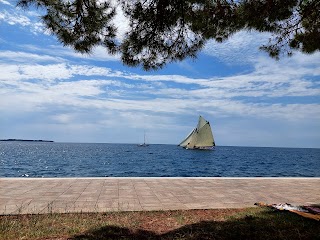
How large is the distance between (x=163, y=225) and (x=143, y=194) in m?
2.76

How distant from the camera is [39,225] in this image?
5.33 m

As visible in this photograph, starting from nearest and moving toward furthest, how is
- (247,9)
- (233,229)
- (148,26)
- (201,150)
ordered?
(233,229)
(247,9)
(148,26)
(201,150)

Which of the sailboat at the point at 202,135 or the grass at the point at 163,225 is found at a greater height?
the sailboat at the point at 202,135

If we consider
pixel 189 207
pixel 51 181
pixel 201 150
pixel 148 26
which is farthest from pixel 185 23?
pixel 201 150

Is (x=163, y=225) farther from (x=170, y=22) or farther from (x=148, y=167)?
(x=148, y=167)

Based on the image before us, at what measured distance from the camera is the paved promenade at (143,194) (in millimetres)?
6922

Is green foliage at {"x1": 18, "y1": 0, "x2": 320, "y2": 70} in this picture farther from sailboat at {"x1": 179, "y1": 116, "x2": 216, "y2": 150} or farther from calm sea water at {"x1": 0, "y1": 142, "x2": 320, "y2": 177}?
sailboat at {"x1": 179, "y1": 116, "x2": 216, "y2": 150}

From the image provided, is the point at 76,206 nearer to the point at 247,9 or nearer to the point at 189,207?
the point at 189,207

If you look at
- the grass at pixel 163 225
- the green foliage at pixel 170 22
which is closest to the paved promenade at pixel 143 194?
the grass at pixel 163 225

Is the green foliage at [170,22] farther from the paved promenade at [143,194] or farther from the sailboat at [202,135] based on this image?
the sailboat at [202,135]

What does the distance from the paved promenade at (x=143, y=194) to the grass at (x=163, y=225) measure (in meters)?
0.57

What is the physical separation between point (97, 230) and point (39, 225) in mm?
1035

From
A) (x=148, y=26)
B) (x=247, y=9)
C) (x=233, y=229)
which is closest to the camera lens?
Result: (x=233, y=229)

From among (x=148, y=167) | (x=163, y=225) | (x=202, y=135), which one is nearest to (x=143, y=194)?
(x=163, y=225)
